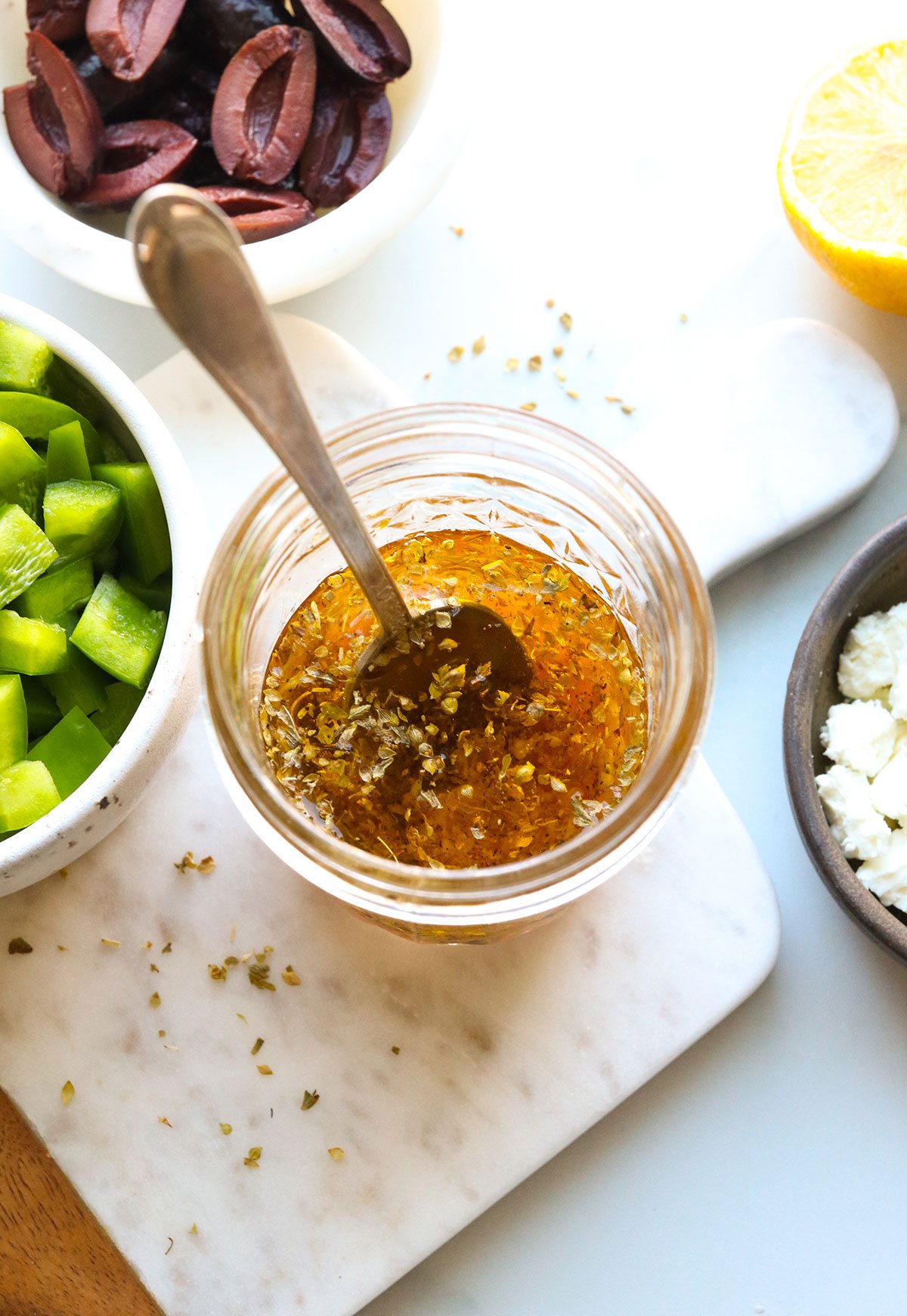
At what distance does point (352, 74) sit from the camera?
41.6 inches

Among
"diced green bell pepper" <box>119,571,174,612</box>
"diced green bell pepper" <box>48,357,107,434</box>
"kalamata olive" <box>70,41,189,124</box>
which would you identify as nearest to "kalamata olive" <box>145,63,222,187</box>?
"kalamata olive" <box>70,41,189,124</box>

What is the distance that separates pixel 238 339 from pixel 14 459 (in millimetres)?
323

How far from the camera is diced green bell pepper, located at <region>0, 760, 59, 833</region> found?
824mm

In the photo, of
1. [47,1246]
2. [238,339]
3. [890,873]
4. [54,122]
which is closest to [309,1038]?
[47,1246]

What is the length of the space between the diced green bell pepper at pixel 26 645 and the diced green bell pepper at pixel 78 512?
0.21ft

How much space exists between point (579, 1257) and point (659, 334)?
819 millimetres

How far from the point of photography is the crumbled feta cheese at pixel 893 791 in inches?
37.5

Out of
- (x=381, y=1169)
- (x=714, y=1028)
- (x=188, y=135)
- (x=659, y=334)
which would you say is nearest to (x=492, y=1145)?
(x=381, y=1169)

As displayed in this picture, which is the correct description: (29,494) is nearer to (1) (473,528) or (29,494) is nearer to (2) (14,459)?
(2) (14,459)

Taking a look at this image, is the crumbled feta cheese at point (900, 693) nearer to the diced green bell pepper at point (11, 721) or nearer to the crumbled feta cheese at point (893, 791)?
→ the crumbled feta cheese at point (893, 791)

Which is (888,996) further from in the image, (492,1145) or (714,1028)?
(492,1145)

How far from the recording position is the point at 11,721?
0.84 meters

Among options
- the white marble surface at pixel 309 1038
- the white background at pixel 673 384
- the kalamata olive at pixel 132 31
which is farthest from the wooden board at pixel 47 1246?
the kalamata olive at pixel 132 31

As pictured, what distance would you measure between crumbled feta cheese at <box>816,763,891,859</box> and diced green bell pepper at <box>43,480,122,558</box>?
585 millimetres
